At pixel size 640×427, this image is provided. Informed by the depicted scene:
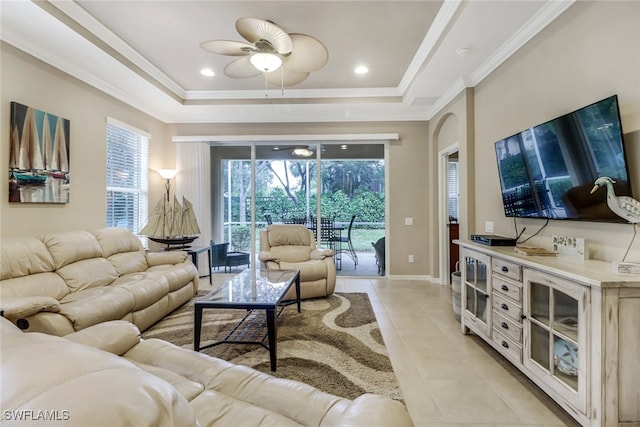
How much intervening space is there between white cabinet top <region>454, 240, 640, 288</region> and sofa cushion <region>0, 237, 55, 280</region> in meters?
3.85

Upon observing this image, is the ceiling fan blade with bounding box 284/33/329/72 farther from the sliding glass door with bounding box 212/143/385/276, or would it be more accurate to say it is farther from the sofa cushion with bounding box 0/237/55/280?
the sofa cushion with bounding box 0/237/55/280

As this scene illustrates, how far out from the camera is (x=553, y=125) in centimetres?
205

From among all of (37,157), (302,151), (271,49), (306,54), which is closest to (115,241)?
(37,157)

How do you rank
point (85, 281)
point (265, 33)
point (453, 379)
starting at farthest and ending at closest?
point (85, 281) < point (265, 33) < point (453, 379)

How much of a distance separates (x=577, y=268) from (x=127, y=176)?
16.7ft

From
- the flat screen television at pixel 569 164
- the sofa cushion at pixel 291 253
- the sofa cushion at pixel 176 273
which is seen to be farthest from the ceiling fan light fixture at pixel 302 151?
the flat screen television at pixel 569 164

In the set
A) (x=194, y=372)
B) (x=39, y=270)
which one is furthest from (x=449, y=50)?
(x=39, y=270)

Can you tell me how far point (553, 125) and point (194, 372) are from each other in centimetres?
273

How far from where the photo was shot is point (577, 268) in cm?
166

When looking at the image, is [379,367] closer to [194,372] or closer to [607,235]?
[194,372]

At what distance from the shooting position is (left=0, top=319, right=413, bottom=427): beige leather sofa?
40 cm

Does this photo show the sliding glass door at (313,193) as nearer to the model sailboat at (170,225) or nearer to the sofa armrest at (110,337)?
the model sailboat at (170,225)

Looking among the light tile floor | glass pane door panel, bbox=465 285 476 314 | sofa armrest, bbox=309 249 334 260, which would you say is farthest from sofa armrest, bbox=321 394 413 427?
sofa armrest, bbox=309 249 334 260

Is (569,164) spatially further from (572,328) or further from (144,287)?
(144,287)
